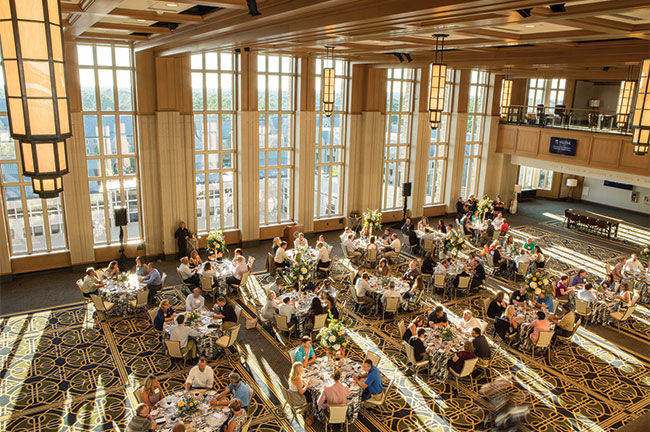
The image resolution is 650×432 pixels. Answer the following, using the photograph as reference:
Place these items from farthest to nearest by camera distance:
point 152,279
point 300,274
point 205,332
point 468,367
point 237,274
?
point 237,274 < point 152,279 < point 300,274 < point 205,332 < point 468,367

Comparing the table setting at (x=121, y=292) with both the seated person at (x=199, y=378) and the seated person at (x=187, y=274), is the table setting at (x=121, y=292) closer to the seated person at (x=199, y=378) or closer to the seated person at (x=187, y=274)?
the seated person at (x=187, y=274)

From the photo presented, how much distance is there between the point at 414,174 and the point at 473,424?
1315cm

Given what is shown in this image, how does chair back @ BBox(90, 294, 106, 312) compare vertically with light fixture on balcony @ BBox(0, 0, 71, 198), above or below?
below

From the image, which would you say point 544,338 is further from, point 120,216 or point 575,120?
point 575,120

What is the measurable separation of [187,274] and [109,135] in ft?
16.5

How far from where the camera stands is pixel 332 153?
1867 cm

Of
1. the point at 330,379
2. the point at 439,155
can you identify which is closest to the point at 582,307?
the point at 330,379

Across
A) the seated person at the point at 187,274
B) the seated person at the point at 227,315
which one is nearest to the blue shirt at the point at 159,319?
the seated person at the point at 227,315

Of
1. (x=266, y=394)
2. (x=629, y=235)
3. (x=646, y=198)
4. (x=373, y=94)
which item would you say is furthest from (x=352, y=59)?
(x=646, y=198)

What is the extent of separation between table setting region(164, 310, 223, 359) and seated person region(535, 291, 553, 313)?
7.15m

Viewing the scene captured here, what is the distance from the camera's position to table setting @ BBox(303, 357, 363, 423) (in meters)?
8.07

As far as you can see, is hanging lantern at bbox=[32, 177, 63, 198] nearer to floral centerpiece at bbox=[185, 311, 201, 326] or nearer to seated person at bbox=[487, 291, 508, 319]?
floral centerpiece at bbox=[185, 311, 201, 326]

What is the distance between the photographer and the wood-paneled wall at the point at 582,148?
17000mm

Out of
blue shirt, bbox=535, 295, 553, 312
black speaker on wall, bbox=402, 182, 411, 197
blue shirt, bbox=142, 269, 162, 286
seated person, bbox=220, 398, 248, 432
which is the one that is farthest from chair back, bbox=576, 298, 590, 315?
blue shirt, bbox=142, 269, 162, 286
